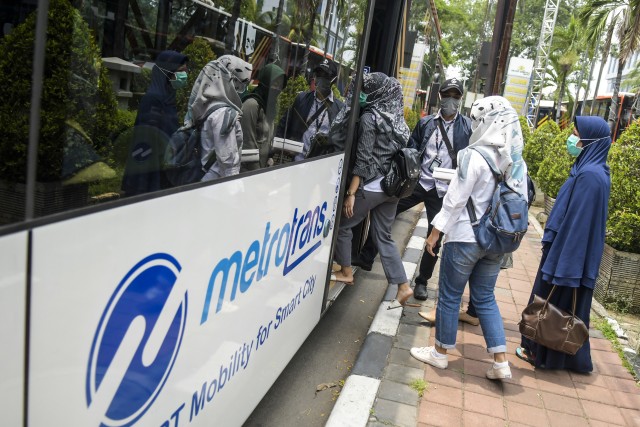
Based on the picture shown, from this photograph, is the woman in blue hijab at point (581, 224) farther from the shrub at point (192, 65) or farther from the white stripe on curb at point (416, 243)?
the white stripe on curb at point (416, 243)

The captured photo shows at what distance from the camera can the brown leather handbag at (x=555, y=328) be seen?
4.16m

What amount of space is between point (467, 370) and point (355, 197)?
1.52m

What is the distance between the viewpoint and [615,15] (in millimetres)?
21844

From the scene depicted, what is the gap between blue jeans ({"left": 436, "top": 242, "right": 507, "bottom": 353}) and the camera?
157 inches

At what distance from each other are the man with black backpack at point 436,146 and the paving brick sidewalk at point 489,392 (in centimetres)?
75

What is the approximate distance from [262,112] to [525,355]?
316cm

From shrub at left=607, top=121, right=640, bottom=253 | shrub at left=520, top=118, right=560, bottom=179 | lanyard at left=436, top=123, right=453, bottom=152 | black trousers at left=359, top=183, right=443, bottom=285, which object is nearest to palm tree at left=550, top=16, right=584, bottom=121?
shrub at left=520, top=118, right=560, bottom=179

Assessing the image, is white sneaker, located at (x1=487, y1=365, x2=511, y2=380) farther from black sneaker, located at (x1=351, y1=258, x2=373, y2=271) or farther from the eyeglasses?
the eyeglasses

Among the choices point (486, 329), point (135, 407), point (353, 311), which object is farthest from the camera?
point (353, 311)

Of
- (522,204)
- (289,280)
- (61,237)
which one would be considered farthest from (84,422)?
(522,204)

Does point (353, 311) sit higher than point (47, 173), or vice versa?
point (47, 173)

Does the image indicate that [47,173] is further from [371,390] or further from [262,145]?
[371,390]

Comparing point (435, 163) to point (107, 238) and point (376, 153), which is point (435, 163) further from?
point (107, 238)

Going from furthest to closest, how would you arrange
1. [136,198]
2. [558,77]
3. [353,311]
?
[558,77], [353,311], [136,198]
